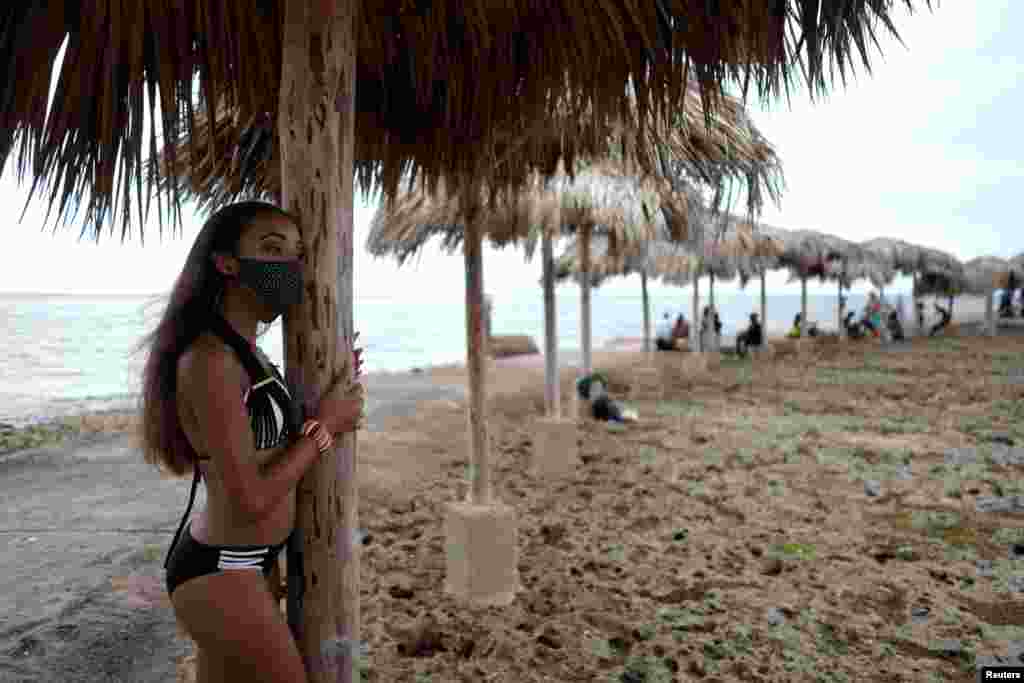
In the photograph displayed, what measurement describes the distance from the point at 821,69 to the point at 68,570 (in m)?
4.14

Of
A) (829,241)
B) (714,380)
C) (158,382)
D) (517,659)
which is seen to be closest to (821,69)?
(158,382)

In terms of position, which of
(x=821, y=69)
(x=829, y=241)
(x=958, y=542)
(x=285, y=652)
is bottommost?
(x=958, y=542)

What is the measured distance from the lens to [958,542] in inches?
170

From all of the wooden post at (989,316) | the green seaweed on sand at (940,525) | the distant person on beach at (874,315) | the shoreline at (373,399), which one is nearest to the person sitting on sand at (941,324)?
the shoreline at (373,399)

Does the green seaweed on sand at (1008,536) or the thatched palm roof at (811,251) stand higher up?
the thatched palm roof at (811,251)

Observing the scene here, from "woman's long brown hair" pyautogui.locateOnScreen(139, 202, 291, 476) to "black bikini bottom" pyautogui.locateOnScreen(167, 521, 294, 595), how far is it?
21 centimetres

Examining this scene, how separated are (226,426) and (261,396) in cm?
15

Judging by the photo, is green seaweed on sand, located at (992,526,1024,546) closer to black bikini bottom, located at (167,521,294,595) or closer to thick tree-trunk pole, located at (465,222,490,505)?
thick tree-trunk pole, located at (465,222,490,505)

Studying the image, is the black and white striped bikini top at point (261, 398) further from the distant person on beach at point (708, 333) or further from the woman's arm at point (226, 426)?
the distant person on beach at point (708, 333)

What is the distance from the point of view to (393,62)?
7.81 feet

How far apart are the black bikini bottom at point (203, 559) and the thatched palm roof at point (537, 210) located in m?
3.19

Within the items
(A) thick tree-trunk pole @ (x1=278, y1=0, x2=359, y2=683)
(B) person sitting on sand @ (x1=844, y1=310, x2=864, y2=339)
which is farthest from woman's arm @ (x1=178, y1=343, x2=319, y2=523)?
(B) person sitting on sand @ (x1=844, y1=310, x2=864, y2=339)

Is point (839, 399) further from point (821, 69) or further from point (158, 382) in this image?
point (158, 382)

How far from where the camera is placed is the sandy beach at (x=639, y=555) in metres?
2.85
